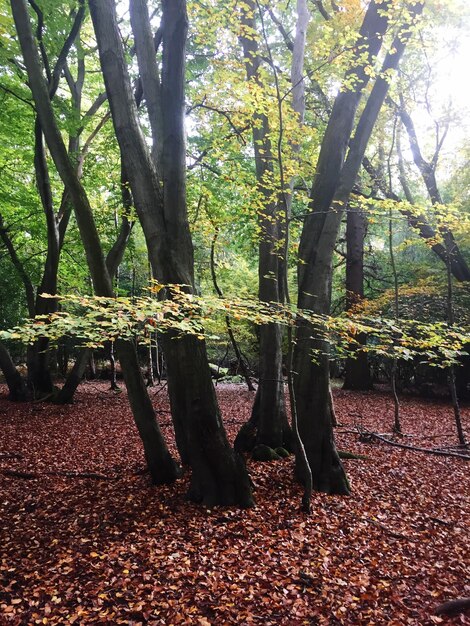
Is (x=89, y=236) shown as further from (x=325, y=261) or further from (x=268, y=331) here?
(x=268, y=331)

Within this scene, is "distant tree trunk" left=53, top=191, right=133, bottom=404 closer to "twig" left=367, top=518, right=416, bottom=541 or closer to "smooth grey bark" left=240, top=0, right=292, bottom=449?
"smooth grey bark" left=240, top=0, right=292, bottom=449

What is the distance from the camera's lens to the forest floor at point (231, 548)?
10.1ft

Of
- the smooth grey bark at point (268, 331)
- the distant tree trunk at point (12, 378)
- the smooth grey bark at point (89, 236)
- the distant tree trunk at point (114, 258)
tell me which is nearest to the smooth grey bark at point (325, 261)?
the smooth grey bark at point (268, 331)

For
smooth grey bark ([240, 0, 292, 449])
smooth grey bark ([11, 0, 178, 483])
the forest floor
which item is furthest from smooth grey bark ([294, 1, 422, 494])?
smooth grey bark ([11, 0, 178, 483])

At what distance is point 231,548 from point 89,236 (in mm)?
3766

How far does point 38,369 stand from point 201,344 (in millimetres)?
8829

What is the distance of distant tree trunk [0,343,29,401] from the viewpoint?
1080 cm

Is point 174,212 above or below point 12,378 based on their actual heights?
above

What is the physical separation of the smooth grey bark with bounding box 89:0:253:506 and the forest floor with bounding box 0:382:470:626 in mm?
502

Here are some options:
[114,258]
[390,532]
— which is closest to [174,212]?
[390,532]

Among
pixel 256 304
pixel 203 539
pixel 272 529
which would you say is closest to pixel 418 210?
pixel 256 304

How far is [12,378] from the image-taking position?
36.5 feet

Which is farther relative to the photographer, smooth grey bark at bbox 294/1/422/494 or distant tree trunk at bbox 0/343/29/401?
distant tree trunk at bbox 0/343/29/401

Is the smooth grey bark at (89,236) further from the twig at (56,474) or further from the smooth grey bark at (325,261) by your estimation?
the smooth grey bark at (325,261)
